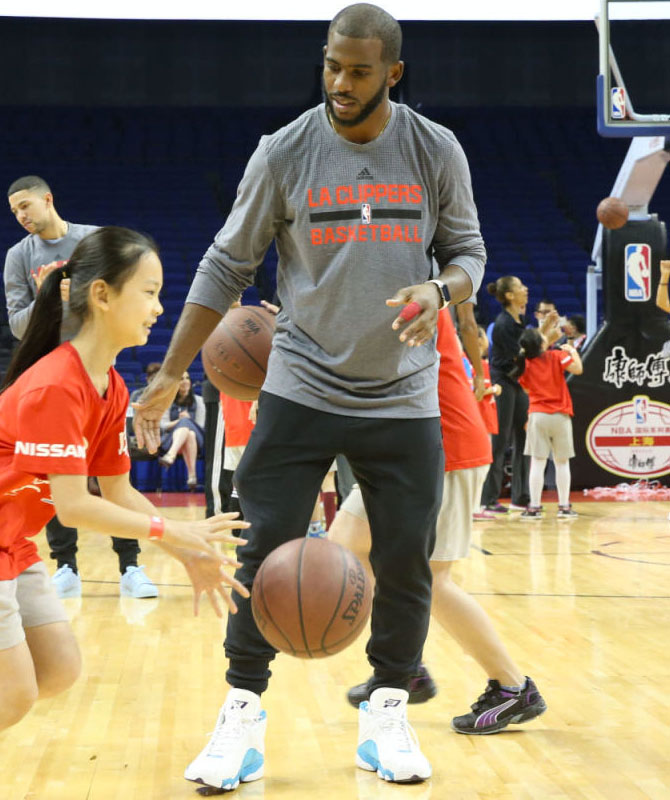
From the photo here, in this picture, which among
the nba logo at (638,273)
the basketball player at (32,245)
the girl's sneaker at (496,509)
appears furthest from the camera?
the nba logo at (638,273)

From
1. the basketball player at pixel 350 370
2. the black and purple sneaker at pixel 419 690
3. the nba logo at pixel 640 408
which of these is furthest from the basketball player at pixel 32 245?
the nba logo at pixel 640 408

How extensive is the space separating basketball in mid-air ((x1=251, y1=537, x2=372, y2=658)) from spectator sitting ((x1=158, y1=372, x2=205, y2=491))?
879 cm

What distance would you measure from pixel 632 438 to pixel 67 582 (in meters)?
7.20

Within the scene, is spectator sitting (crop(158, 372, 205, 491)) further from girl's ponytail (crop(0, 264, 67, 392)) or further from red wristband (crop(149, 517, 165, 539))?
red wristband (crop(149, 517, 165, 539))

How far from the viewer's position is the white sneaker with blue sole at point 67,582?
557 cm

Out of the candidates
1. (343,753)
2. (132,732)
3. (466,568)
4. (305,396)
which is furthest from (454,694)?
(466,568)

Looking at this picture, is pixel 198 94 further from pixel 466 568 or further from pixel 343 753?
pixel 343 753

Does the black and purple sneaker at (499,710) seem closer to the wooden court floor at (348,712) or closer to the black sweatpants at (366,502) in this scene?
the wooden court floor at (348,712)

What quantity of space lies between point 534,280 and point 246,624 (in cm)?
1373

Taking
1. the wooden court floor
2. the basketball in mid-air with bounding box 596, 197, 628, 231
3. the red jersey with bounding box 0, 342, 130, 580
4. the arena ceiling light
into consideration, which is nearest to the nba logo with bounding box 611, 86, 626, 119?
the basketball in mid-air with bounding box 596, 197, 628, 231

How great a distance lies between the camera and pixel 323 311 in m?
2.78

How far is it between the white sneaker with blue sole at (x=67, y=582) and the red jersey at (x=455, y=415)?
288 cm

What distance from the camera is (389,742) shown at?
283 cm

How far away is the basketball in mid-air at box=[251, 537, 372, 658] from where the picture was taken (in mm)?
2600
